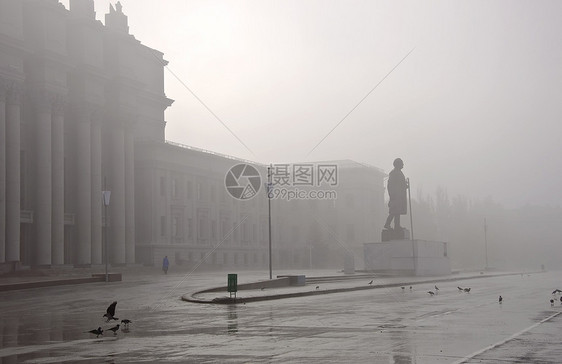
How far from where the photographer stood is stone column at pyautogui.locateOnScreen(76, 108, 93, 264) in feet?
232

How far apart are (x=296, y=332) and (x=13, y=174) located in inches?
2034

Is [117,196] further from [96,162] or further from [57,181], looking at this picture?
[57,181]

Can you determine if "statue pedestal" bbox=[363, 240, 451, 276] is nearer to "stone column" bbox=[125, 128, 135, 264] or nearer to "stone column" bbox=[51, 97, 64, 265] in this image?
"stone column" bbox=[51, 97, 64, 265]

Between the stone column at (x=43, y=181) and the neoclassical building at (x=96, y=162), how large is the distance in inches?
3.8

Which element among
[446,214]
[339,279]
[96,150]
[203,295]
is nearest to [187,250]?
[96,150]

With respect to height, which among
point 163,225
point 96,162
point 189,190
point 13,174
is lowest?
point 163,225

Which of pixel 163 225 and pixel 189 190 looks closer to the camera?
pixel 163 225

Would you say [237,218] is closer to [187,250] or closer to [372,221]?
[187,250]

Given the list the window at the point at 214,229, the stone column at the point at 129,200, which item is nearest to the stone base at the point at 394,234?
the stone column at the point at 129,200

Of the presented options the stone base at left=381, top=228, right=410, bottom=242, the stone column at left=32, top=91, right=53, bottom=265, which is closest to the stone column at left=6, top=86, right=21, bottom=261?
the stone column at left=32, top=91, right=53, bottom=265

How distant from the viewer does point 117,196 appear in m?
78.6

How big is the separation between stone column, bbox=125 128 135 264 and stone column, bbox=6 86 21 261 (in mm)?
19166

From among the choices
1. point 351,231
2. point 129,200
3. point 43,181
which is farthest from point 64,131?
point 351,231

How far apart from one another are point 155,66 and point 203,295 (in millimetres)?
68944
